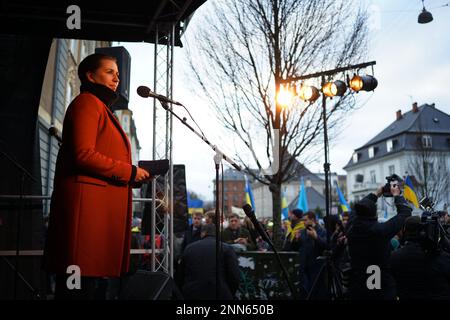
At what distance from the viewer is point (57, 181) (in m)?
2.27

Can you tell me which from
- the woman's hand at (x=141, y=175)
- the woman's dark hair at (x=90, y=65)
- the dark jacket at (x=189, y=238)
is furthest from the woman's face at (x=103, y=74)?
the dark jacket at (x=189, y=238)

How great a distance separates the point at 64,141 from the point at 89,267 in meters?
0.74

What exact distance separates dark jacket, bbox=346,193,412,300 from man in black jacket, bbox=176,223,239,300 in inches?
58.2

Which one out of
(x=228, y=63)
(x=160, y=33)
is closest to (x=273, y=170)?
(x=228, y=63)

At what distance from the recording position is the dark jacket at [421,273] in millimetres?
3965

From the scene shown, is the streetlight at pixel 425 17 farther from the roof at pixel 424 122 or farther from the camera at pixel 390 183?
the roof at pixel 424 122

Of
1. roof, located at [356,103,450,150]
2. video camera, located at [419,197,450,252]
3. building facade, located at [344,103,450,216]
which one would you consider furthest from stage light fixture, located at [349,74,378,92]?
roof, located at [356,103,450,150]

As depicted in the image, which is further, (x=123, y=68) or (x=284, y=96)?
(x=284, y=96)

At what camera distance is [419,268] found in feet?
13.3

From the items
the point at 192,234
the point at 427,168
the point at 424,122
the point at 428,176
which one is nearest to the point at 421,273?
the point at 192,234

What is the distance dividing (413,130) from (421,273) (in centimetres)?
5264

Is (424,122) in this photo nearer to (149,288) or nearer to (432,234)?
(432,234)

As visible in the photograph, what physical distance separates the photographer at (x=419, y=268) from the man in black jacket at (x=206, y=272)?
5.90 feet
